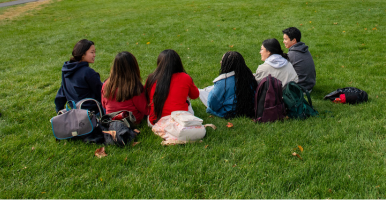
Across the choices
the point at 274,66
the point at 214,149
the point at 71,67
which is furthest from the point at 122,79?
the point at 274,66

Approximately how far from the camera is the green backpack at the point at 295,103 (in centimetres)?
419

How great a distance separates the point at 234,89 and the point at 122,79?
1662 mm

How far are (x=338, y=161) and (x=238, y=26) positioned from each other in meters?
9.20

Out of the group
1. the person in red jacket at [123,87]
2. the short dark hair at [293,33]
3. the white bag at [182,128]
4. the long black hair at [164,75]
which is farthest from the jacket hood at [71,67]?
the short dark hair at [293,33]

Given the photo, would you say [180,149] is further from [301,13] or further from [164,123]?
[301,13]

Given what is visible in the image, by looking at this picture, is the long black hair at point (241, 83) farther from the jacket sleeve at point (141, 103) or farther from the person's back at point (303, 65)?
the person's back at point (303, 65)

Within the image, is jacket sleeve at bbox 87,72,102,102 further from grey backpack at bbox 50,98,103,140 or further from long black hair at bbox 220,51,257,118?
long black hair at bbox 220,51,257,118

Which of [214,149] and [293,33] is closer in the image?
[214,149]

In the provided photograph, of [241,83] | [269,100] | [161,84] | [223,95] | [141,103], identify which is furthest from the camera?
[223,95]

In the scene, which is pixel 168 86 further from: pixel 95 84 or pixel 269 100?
pixel 269 100

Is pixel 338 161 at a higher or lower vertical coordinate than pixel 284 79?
lower

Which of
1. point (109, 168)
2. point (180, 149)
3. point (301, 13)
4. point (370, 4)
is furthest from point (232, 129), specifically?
point (370, 4)

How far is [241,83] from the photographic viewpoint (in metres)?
4.30

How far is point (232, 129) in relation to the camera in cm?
399
